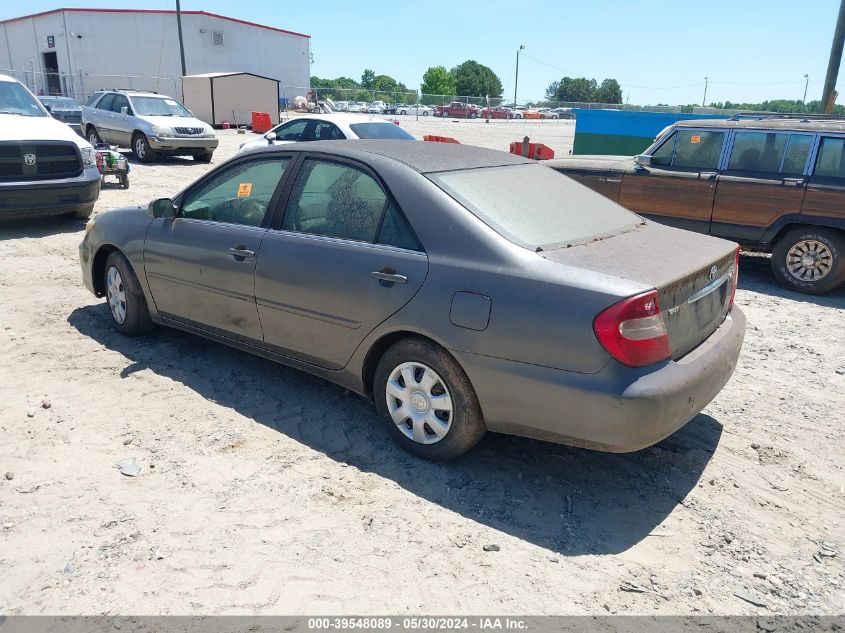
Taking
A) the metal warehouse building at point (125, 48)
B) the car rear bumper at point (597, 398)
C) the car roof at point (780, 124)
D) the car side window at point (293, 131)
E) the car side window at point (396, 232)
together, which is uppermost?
the metal warehouse building at point (125, 48)

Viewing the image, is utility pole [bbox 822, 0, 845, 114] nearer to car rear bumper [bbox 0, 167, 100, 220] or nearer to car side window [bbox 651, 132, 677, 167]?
car side window [bbox 651, 132, 677, 167]

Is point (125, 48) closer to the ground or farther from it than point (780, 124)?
farther from it

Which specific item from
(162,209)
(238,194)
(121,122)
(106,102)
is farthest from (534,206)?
(106,102)

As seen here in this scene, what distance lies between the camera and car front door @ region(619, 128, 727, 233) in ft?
26.0

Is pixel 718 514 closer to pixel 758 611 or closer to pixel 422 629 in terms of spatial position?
pixel 758 611

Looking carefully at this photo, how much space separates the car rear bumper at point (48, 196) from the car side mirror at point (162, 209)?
5025 mm


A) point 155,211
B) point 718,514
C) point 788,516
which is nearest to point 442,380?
point 718,514

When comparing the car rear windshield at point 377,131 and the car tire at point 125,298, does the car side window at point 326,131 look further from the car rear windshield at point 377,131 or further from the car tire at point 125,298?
the car tire at point 125,298

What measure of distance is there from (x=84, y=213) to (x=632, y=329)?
9262 mm

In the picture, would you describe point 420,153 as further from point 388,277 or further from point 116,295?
point 116,295

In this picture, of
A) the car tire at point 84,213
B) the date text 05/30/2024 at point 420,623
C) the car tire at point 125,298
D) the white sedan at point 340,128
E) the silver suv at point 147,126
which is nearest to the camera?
the date text 05/30/2024 at point 420,623

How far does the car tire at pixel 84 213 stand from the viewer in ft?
31.5

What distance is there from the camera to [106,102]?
18359 mm

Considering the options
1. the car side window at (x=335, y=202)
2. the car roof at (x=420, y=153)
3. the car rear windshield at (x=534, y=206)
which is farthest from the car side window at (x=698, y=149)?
the car side window at (x=335, y=202)
